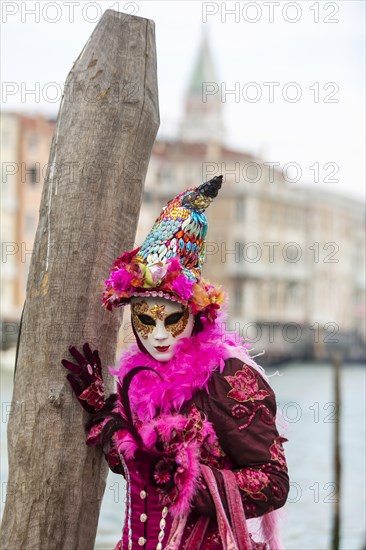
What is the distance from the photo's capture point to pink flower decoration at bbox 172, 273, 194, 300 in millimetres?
3209

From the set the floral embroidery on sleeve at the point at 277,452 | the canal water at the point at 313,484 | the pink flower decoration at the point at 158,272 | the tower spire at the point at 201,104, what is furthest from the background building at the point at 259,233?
Answer: the floral embroidery on sleeve at the point at 277,452

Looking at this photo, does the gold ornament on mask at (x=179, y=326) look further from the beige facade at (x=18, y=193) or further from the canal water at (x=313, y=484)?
the beige facade at (x=18, y=193)

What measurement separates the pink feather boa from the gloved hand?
135 mm

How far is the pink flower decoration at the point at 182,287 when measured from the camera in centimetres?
321

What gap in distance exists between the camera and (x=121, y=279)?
328cm

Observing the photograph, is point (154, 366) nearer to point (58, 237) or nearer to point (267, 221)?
point (58, 237)

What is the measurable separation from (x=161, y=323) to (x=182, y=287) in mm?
161

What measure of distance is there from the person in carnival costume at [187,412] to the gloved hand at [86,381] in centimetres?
10

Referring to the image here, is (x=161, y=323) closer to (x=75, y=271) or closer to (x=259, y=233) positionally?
(x=75, y=271)

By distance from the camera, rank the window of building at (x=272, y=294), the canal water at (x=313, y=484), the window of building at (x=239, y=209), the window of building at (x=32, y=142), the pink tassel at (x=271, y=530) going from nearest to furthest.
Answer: the pink tassel at (x=271, y=530) → the canal water at (x=313, y=484) → the window of building at (x=32, y=142) → the window of building at (x=239, y=209) → the window of building at (x=272, y=294)

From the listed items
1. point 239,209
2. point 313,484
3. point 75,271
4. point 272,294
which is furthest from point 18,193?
point 75,271

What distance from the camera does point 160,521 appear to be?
10.7ft

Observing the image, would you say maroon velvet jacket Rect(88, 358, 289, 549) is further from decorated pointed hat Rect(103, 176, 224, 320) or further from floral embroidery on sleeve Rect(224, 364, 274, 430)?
decorated pointed hat Rect(103, 176, 224, 320)

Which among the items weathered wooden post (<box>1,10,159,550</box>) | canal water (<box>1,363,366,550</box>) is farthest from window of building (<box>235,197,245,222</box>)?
weathered wooden post (<box>1,10,159,550</box>)
